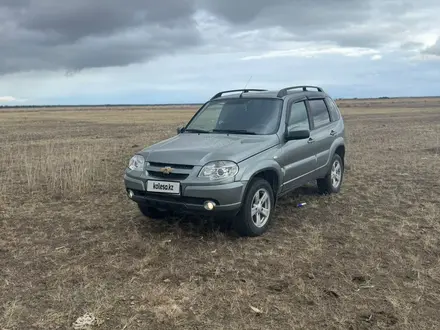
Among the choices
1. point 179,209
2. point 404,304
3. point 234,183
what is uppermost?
point 234,183

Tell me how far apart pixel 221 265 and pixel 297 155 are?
2265 mm

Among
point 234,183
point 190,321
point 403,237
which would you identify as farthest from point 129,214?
point 403,237

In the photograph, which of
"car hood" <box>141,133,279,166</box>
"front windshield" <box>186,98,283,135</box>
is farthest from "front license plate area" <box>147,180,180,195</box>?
"front windshield" <box>186,98,283,135</box>

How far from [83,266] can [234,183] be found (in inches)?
72.6

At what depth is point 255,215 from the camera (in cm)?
543

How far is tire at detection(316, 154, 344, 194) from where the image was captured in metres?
7.55

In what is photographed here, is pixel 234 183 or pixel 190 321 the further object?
pixel 234 183

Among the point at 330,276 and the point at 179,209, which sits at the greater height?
the point at 179,209

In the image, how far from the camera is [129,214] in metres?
6.59

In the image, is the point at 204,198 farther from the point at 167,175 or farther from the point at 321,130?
the point at 321,130

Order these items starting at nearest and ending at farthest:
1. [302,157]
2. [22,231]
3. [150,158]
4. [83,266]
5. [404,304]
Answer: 1. [404,304]
2. [83,266]
3. [150,158]
4. [22,231]
5. [302,157]

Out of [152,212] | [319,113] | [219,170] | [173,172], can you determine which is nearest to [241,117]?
[219,170]

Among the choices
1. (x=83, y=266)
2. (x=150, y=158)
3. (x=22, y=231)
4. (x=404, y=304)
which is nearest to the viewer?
(x=404, y=304)

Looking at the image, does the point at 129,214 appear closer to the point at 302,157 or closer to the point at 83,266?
the point at 83,266
